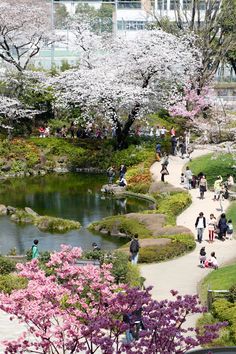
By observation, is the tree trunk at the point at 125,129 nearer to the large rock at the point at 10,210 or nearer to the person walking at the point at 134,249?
the large rock at the point at 10,210

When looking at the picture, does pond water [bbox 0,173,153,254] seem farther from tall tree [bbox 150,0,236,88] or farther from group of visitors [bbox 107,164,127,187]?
tall tree [bbox 150,0,236,88]

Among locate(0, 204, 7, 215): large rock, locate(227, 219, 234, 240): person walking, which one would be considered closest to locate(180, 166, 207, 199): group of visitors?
locate(227, 219, 234, 240): person walking

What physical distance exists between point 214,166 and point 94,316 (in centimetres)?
2961

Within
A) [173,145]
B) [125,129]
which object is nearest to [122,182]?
[173,145]

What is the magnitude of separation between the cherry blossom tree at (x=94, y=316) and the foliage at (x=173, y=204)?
60.2 feet

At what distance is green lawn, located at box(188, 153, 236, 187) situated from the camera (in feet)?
132

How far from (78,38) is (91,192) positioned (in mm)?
16988

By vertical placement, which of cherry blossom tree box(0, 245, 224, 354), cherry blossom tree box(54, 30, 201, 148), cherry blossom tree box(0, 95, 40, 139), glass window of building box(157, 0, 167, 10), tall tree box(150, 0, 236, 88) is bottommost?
cherry blossom tree box(0, 245, 224, 354)

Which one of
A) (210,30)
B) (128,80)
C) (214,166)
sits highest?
(210,30)

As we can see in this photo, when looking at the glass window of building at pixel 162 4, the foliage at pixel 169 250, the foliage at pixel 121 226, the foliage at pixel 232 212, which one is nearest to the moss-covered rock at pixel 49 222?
the foliage at pixel 121 226

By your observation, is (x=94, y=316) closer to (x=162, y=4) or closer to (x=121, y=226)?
(x=121, y=226)

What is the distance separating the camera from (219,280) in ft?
74.3

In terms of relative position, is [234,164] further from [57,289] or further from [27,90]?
[57,289]

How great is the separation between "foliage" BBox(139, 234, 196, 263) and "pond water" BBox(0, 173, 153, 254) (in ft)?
10.7
